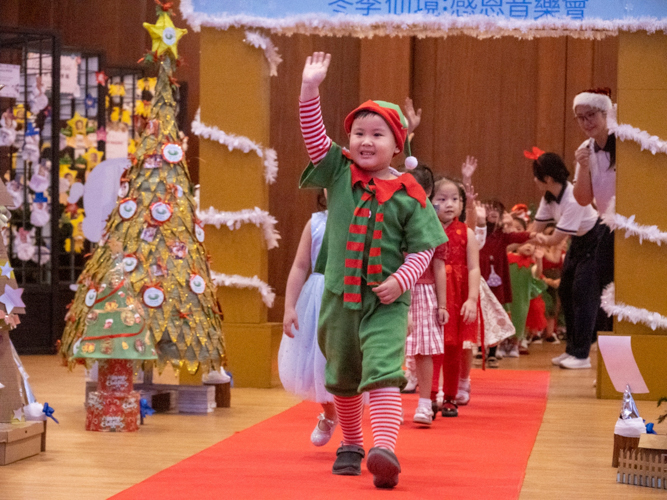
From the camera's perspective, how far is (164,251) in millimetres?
4828

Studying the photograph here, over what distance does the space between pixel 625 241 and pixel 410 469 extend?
2.67 m

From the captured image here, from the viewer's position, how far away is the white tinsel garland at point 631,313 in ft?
18.3

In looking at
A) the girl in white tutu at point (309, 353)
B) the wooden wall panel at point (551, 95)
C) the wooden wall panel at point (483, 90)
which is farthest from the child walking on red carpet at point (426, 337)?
the wooden wall panel at point (551, 95)

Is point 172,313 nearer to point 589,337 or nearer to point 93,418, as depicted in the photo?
point 93,418

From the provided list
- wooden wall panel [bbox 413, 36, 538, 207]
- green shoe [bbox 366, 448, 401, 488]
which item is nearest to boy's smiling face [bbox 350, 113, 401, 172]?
green shoe [bbox 366, 448, 401, 488]

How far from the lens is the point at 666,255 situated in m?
5.61

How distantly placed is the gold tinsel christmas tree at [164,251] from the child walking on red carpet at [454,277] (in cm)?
114

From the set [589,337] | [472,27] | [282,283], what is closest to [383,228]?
[472,27]

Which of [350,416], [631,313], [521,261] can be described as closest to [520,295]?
[521,261]

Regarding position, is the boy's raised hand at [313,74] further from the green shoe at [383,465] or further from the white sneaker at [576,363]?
the white sneaker at [576,363]

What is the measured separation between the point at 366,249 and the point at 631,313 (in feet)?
9.31

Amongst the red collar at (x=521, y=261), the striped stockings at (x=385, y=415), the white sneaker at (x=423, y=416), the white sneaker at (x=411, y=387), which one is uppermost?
the striped stockings at (x=385, y=415)

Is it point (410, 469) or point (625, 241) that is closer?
point (410, 469)

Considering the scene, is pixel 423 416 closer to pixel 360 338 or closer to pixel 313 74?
pixel 360 338
